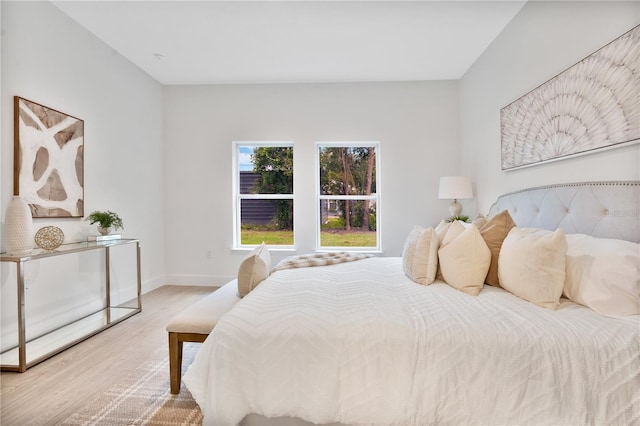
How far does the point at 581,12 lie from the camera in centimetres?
188

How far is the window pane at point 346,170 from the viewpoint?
159 inches

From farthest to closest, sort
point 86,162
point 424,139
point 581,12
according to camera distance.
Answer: point 424,139 < point 86,162 < point 581,12

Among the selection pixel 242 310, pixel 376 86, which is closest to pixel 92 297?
pixel 242 310

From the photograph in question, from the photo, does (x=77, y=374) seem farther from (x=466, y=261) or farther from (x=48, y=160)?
(x=466, y=261)

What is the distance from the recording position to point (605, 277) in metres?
1.29

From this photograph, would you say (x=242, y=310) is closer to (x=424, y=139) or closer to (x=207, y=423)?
(x=207, y=423)

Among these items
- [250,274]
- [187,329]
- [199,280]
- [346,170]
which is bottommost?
[199,280]

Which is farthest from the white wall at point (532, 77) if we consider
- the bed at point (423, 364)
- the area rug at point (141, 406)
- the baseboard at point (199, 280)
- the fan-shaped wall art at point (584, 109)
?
the baseboard at point (199, 280)

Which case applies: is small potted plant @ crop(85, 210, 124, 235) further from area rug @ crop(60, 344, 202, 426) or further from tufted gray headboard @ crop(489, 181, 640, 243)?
tufted gray headboard @ crop(489, 181, 640, 243)

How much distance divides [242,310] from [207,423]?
1.48 feet

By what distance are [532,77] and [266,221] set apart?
3.33 m

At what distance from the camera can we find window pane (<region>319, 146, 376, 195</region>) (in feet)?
13.3

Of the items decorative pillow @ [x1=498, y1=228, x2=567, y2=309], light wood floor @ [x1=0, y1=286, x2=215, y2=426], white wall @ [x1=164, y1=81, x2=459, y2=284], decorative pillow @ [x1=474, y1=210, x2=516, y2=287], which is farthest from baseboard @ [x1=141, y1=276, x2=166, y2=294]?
decorative pillow @ [x1=498, y1=228, x2=567, y2=309]

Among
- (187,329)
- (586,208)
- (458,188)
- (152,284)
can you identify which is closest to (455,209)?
(458,188)
